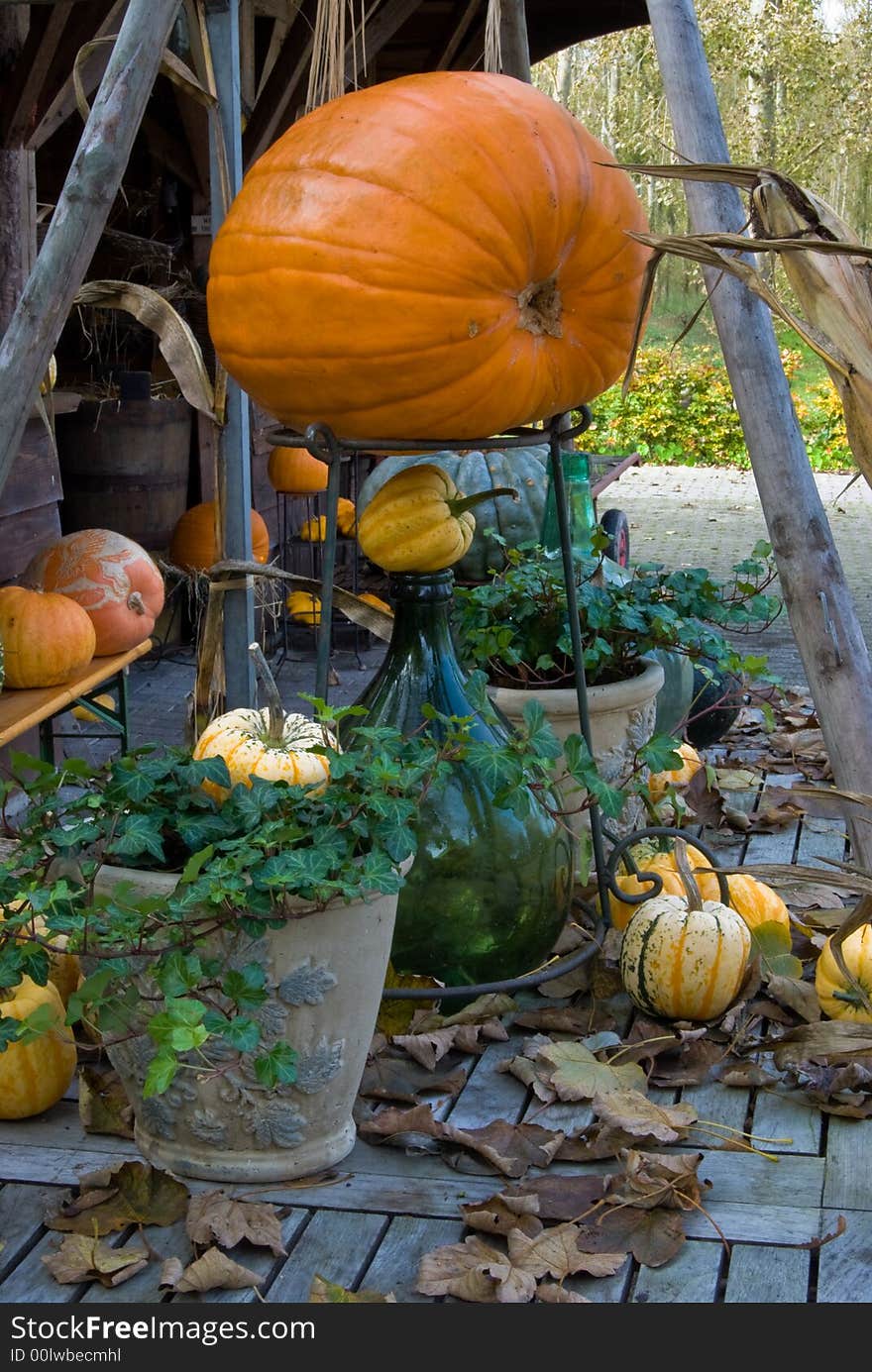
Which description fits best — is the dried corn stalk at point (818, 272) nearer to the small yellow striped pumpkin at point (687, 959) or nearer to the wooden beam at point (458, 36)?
the small yellow striped pumpkin at point (687, 959)

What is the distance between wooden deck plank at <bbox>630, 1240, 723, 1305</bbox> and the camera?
177cm

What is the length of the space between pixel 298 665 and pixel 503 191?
3.82 m

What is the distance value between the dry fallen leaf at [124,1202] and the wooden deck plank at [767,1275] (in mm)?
740

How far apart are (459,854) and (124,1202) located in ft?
2.66

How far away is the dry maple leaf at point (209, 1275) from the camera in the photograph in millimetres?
1765

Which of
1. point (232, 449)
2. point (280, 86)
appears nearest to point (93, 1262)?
point (232, 449)

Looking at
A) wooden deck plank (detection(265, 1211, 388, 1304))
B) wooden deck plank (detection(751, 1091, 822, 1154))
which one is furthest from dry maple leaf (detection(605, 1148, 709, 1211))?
wooden deck plank (detection(265, 1211, 388, 1304))

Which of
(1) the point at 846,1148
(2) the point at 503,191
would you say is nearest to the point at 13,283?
(2) the point at 503,191

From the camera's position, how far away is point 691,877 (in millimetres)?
2488

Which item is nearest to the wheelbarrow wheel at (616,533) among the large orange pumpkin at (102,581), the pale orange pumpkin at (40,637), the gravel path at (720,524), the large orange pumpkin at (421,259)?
the gravel path at (720,524)

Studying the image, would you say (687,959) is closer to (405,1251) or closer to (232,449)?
(405,1251)

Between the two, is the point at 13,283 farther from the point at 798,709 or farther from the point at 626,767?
the point at 798,709

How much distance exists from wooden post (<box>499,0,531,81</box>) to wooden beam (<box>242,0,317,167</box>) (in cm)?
280
